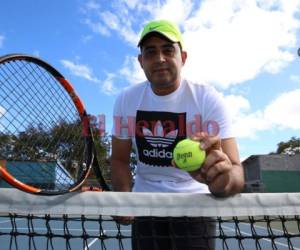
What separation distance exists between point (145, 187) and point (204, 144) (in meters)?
0.68

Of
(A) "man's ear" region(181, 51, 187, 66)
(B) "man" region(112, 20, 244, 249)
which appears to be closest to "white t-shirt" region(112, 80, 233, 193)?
(B) "man" region(112, 20, 244, 249)

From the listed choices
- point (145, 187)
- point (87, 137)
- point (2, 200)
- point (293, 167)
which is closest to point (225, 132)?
point (145, 187)

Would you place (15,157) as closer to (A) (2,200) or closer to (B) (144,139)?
(A) (2,200)

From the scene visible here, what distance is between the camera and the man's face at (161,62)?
209 centimetres

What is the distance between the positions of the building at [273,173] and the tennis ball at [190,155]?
85.0 ft

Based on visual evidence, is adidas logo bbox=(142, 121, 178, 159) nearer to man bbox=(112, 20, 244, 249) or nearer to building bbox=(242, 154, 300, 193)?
man bbox=(112, 20, 244, 249)

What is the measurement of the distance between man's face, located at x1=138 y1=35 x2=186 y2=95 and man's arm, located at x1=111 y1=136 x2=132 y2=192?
338 mm

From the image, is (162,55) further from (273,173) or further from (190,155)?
(273,173)

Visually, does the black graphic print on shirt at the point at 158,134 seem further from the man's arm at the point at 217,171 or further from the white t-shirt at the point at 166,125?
the man's arm at the point at 217,171

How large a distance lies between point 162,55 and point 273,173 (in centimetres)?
2671

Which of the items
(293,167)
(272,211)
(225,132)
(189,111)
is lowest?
(272,211)

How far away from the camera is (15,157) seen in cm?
230

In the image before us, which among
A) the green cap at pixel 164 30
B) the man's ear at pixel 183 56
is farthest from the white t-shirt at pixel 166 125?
the green cap at pixel 164 30

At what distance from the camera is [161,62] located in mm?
2064
